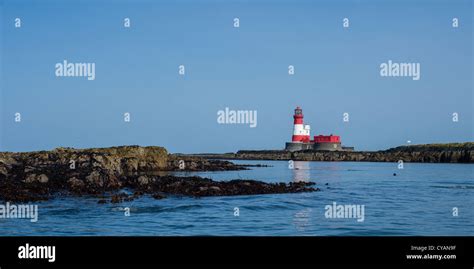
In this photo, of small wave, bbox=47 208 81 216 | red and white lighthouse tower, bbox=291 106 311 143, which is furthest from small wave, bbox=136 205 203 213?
red and white lighthouse tower, bbox=291 106 311 143

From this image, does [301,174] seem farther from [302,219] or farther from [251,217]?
[251,217]

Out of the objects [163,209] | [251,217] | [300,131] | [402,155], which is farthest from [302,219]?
[300,131]

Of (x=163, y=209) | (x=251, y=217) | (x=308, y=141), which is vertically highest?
(x=308, y=141)

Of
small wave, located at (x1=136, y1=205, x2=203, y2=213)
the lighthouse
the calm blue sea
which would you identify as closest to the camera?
the calm blue sea

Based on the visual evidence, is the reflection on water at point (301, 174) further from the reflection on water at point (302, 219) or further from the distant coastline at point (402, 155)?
the distant coastline at point (402, 155)

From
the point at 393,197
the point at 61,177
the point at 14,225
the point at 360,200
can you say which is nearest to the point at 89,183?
the point at 61,177

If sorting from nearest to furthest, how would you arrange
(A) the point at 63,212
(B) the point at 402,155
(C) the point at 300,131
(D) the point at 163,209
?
(A) the point at 63,212, (D) the point at 163,209, (B) the point at 402,155, (C) the point at 300,131

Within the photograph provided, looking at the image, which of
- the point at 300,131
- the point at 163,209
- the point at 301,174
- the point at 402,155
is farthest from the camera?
the point at 300,131

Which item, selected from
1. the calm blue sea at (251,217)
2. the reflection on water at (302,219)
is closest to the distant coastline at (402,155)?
the calm blue sea at (251,217)

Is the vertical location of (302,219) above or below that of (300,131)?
below

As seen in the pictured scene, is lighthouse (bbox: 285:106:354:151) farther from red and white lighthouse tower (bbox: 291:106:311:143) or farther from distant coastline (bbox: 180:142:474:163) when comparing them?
distant coastline (bbox: 180:142:474:163)
